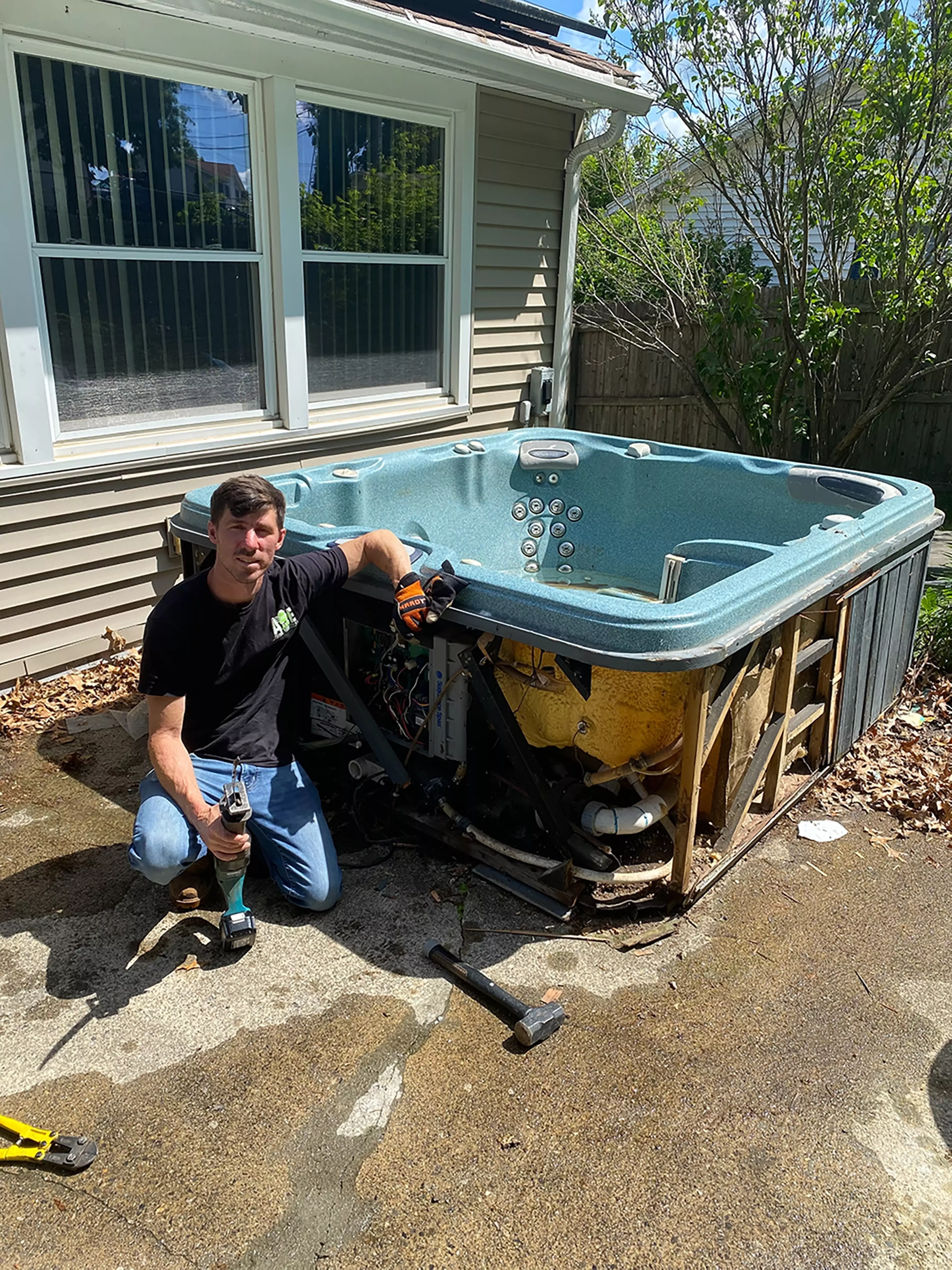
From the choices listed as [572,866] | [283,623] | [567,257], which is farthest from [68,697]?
[567,257]

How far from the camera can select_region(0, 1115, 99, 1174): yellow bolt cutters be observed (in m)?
1.90

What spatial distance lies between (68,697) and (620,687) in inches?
101

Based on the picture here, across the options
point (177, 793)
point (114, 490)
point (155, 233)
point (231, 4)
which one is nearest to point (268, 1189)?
point (177, 793)

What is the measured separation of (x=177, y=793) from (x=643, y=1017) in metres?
1.27

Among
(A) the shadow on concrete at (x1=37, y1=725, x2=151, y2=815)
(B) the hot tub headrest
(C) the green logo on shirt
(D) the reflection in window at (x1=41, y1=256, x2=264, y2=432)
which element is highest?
(D) the reflection in window at (x1=41, y1=256, x2=264, y2=432)

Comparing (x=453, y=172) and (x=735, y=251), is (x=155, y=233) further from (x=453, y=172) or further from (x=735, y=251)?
(x=735, y=251)

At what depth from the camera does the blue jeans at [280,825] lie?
2531 mm

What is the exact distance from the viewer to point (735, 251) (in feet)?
36.7

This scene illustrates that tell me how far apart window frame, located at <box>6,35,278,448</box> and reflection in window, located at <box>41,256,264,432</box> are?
1.0 inches

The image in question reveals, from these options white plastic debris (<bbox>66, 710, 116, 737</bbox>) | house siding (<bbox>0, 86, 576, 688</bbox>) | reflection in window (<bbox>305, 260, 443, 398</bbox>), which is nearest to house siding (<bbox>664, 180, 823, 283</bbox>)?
house siding (<bbox>0, 86, 576, 688</bbox>)

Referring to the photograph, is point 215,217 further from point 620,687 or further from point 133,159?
point 620,687

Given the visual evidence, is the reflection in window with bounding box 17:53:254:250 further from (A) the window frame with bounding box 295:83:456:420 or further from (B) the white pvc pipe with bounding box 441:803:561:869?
(B) the white pvc pipe with bounding box 441:803:561:869

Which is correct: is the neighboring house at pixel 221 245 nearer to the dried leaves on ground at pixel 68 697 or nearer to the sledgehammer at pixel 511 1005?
the dried leaves on ground at pixel 68 697

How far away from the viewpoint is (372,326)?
5.39 meters
